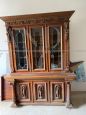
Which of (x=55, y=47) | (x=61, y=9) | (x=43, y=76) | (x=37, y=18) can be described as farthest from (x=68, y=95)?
(x=61, y=9)

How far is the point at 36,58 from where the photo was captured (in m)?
3.54

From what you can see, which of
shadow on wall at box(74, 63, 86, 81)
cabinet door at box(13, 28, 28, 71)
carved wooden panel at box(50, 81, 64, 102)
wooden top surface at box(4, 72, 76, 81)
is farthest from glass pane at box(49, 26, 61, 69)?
shadow on wall at box(74, 63, 86, 81)

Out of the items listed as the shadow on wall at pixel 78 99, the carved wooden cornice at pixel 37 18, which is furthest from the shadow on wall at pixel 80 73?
the carved wooden cornice at pixel 37 18

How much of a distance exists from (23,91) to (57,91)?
0.64 meters

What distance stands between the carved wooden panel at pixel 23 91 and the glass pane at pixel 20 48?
328 mm

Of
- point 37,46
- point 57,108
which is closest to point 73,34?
point 37,46

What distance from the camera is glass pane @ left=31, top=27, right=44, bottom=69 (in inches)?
136

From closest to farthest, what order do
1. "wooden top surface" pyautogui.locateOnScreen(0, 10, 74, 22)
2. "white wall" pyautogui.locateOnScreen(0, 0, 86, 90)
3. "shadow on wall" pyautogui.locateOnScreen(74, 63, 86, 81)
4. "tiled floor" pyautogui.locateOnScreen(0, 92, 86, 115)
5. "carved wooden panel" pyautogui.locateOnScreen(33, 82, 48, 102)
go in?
"wooden top surface" pyautogui.locateOnScreen(0, 10, 74, 22)
"tiled floor" pyautogui.locateOnScreen(0, 92, 86, 115)
"carved wooden panel" pyautogui.locateOnScreen(33, 82, 48, 102)
"white wall" pyautogui.locateOnScreen(0, 0, 86, 90)
"shadow on wall" pyautogui.locateOnScreen(74, 63, 86, 81)

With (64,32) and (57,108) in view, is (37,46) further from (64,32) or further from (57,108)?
(57,108)

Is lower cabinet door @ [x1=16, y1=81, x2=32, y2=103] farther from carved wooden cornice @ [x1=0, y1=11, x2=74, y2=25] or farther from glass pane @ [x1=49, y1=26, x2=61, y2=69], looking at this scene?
carved wooden cornice @ [x1=0, y1=11, x2=74, y2=25]

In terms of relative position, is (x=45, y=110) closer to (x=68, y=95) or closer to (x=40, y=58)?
(x=68, y=95)

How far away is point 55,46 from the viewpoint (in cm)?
345
